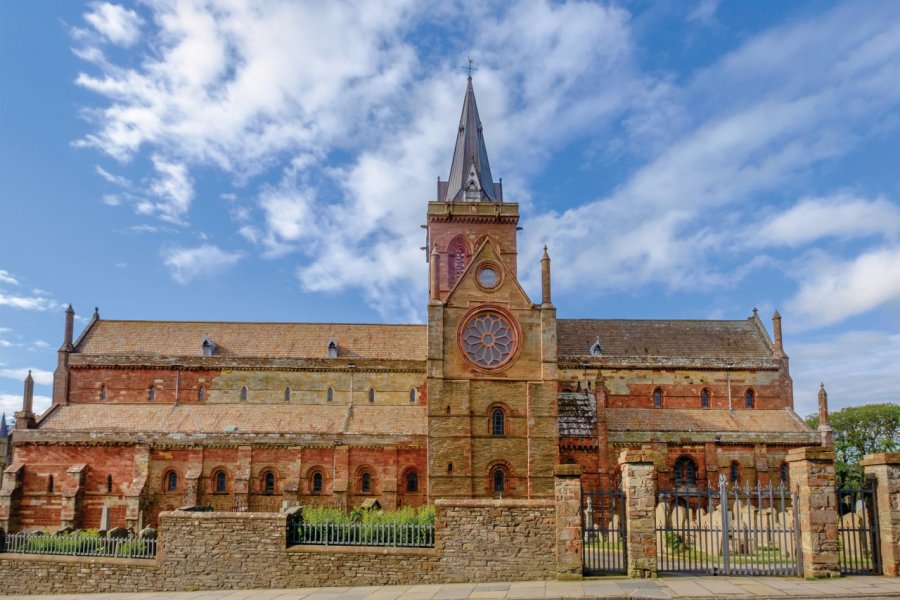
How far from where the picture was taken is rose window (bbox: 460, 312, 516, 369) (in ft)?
123

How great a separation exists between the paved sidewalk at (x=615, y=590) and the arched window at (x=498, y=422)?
1701 cm

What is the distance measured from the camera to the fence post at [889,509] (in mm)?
18594

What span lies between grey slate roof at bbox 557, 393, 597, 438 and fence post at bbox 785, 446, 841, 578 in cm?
1922

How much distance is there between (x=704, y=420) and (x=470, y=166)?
2068 centimetres

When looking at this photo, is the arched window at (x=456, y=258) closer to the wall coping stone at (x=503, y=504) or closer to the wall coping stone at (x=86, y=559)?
the wall coping stone at (x=503, y=504)

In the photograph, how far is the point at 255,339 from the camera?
4422 cm

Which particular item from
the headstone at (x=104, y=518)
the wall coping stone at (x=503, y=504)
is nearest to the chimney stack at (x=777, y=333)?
the wall coping stone at (x=503, y=504)

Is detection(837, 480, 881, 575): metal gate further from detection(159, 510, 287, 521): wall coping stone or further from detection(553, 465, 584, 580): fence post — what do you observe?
detection(159, 510, 287, 521): wall coping stone

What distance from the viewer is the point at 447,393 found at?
121 feet

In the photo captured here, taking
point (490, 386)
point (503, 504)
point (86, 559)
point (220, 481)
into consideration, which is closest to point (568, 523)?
point (503, 504)

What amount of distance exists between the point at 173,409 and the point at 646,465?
30163 millimetres

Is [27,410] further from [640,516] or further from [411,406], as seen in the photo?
[640,516]

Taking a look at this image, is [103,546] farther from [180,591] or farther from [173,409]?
[173,409]

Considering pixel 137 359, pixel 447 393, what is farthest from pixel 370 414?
pixel 137 359
